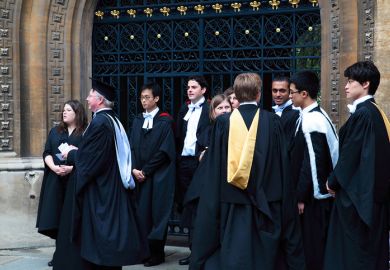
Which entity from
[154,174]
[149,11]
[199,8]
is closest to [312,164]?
[154,174]

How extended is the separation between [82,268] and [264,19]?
12.3ft

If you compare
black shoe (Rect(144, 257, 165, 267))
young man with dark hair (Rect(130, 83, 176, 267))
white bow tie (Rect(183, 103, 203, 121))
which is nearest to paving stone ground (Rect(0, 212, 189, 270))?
black shoe (Rect(144, 257, 165, 267))

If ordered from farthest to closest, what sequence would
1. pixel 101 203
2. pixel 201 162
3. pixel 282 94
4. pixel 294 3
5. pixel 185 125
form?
pixel 294 3 < pixel 185 125 < pixel 201 162 < pixel 282 94 < pixel 101 203

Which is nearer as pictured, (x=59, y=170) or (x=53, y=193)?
(x=59, y=170)

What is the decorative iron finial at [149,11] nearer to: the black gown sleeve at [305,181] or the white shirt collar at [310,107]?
the white shirt collar at [310,107]

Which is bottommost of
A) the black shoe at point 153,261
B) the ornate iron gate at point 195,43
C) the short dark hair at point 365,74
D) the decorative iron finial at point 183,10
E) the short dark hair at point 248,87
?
the black shoe at point 153,261

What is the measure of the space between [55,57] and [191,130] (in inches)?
95.3

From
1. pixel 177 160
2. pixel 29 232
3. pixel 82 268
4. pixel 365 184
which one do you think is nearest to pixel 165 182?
pixel 177 160

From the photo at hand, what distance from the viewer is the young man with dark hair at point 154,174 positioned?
7.24m

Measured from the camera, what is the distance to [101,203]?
5832 millimetres

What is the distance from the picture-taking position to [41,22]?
8562 mm

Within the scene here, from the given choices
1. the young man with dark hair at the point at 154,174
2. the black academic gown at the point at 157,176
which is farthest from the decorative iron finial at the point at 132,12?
the black academic gown at the point at 157,176

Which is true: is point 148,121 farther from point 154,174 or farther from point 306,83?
point 306,83

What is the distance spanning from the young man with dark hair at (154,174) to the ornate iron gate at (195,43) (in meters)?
1.19
